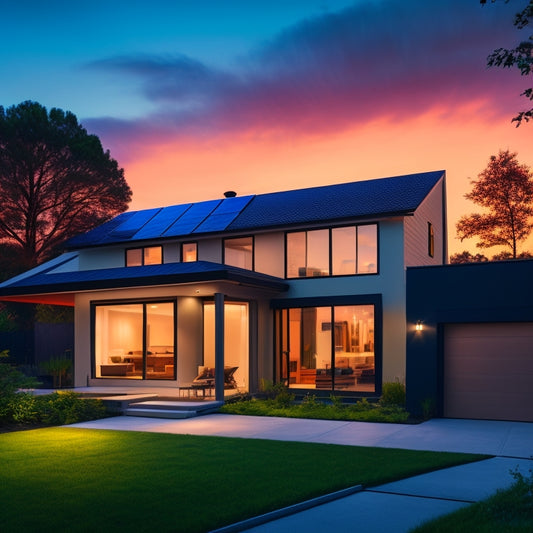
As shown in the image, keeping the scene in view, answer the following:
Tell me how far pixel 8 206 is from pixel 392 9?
90.0ft

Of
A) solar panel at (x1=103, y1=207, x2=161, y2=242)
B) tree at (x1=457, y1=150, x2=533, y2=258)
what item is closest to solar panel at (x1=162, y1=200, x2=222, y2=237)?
solar panel at (x1=103, y1=207, x2=161, y2=242)

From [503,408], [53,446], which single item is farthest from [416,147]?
[53,446]

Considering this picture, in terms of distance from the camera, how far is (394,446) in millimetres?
10586

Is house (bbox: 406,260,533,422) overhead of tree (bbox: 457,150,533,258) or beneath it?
beneath

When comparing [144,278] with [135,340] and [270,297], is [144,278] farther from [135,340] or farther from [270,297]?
[270,297]

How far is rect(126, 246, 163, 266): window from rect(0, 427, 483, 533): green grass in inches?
438

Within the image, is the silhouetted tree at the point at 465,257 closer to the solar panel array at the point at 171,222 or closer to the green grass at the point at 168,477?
the solar panel array at the point at 171,222

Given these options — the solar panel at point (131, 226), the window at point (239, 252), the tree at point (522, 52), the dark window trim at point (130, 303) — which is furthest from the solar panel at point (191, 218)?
the tree at point (522, 52)

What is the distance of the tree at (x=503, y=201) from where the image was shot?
3756 cm

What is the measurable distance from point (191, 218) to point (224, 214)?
4.64ft

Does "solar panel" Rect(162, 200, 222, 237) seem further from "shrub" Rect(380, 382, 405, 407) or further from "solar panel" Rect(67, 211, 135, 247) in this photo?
"shrub" Rect(380, 382, 405, 407)

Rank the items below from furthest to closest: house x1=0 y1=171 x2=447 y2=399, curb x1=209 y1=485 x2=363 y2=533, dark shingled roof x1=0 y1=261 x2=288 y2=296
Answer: house x1=0 y1=171 x2=447 y2=399 → dark shingled roof x1=0 y1=261 x2=288 y2=296 → curb x1=209 y1=485 x2=363 y2=533

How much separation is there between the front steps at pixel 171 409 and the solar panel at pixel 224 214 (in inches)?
268

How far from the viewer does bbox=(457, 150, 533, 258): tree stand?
37.6 meters
